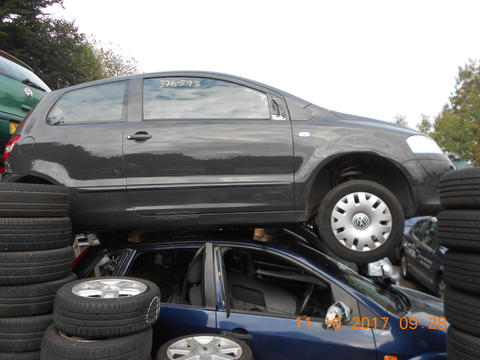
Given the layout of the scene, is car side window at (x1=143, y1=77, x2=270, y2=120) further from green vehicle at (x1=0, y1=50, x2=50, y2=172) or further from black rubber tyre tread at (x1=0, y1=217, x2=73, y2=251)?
green vehicle at (x1=0, y1=50, x2=50, y2=172)

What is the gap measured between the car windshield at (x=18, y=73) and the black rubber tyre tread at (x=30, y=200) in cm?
205

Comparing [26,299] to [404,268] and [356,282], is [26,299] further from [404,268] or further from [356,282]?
[404,268]

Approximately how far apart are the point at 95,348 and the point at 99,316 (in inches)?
6.7

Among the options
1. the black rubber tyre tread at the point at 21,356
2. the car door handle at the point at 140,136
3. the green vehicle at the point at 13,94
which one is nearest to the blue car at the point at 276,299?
the black rubber tyre tread at the point at 21,356

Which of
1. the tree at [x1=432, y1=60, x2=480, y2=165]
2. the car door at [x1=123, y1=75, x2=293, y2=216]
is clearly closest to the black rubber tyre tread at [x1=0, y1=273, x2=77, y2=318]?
the car door at [x1=123, y1=75, x2=293, y2=216]

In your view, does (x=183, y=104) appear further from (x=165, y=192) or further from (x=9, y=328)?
(x=9, y=328)

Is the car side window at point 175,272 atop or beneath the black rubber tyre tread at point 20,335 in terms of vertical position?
atop

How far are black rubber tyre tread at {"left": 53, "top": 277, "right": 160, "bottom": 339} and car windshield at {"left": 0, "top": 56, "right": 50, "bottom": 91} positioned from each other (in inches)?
117

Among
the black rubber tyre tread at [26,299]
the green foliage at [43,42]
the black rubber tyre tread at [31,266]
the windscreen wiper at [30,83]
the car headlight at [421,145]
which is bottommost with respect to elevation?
the black rubber tyre tread at [26,299]

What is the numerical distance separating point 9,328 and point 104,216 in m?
1.00

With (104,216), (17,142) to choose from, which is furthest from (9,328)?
(17,142)

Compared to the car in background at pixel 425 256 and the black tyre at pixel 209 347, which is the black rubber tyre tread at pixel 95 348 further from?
the car in background at pixel 425 256

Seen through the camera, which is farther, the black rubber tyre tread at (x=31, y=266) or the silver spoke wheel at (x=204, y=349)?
the black rubber tyre tread at (x=31, y=266)

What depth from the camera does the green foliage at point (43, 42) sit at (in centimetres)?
1809
